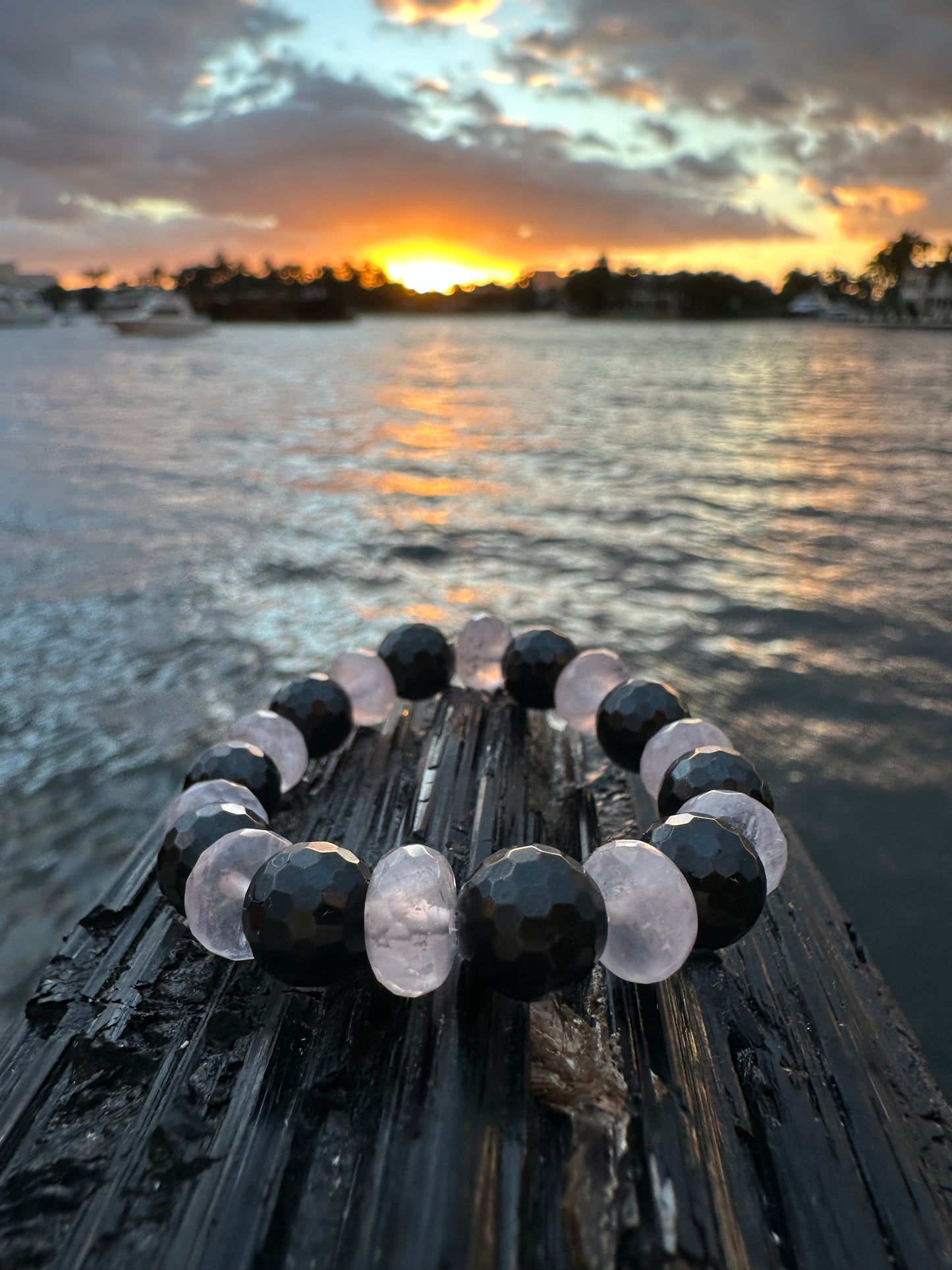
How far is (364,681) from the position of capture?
15.0ft

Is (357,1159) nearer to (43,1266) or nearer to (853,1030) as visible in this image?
(43,1266)

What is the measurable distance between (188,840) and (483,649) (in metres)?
2.38

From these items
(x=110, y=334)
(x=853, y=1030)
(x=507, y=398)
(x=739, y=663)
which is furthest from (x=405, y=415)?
(x=110, y=334)

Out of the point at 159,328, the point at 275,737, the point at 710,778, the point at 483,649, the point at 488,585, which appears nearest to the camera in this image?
the point at 710,778

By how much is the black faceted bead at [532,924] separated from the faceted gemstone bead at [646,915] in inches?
4.8

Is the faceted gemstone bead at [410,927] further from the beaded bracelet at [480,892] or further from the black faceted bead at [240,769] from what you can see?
the black faceted bead at [240,769]

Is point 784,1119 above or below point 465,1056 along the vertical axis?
below

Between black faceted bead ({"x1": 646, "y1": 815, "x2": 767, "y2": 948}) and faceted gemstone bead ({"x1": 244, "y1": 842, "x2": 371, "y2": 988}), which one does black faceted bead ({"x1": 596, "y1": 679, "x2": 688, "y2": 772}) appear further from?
faceted gemstone bead ({"x1": 244, "y1": 842, "x2": 371, "y2": 988})

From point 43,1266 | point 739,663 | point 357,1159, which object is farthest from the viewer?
point 739,663

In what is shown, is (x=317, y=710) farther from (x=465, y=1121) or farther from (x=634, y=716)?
(x=465, y=1121)

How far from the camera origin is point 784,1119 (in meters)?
2.33

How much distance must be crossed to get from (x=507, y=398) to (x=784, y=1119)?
93.6 feet

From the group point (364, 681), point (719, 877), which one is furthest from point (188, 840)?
point (719, 877)

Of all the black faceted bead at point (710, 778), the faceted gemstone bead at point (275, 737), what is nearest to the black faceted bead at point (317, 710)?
the faceted gemstone bead at point (275, 737)
